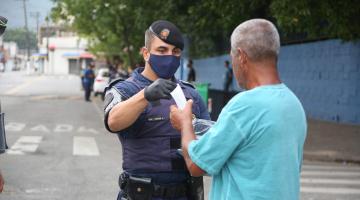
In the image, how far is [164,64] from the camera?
145 inches

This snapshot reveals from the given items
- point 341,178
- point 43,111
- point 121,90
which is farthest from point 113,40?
point 121,90

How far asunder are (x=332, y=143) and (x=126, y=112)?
11.5 meters

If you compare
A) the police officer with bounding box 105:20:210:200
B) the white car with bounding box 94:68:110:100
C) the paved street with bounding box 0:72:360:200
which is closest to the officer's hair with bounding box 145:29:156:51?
the police officer with bounding box 105:20:210:200

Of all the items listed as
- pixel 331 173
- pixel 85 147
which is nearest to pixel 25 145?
pixel 85 147

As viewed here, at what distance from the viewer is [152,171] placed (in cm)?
367

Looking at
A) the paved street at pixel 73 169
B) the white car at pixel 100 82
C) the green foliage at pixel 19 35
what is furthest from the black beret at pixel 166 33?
the white car at pixel 100 82

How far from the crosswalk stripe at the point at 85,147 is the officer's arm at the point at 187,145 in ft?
30.2

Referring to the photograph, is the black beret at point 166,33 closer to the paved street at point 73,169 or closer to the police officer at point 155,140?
the police officer at point 155,140

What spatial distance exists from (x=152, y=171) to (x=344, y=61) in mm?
15640

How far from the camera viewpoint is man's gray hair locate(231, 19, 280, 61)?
283 cm

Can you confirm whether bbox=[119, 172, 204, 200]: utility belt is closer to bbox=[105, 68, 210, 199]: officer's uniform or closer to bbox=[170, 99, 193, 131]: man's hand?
bbox=[105, 68, 210, 199]: officer's uniform

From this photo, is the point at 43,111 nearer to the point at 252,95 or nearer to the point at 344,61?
the point at 344,61

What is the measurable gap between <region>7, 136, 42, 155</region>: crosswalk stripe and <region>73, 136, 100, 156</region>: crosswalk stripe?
2.59 ft

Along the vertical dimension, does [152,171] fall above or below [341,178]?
above
